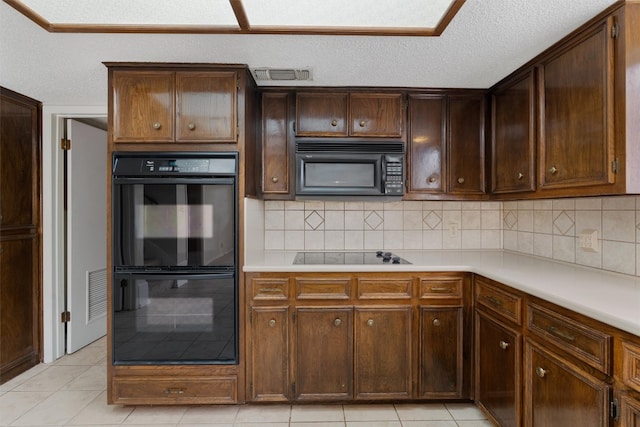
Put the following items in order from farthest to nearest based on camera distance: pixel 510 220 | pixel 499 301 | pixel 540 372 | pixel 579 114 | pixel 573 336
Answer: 1. pixel 510 220
2. pixel 499 301
3. pixel 579 114
4. pixel 540 372
5. pixel 573 336

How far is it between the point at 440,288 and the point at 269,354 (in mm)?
1116

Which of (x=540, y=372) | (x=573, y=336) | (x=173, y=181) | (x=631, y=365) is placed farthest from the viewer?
(x=173, y=181)

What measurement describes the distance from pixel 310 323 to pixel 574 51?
1.97m

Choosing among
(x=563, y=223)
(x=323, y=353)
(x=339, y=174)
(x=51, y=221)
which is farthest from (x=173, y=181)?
(x=563, y=223)

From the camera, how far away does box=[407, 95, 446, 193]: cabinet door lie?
2.44 metres

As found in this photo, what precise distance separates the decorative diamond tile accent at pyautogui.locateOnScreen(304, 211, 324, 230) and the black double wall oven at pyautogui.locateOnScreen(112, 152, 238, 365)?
0.83 m

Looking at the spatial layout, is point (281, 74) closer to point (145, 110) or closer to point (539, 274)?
point (145, 110)

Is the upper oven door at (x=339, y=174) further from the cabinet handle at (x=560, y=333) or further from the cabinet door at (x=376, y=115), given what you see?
the cabinet handle at (x=560, y=333)

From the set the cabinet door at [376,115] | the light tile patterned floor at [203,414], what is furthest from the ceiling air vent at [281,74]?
the light tile patterned floor at [203,414]

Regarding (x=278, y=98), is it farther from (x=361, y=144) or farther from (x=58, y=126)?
(x=58, y=126)

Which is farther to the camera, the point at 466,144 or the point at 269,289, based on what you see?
the point at 466,144

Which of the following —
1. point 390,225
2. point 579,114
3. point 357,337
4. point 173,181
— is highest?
point 579,114

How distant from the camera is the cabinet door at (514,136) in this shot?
1973 mm

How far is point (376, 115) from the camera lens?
239 cm
